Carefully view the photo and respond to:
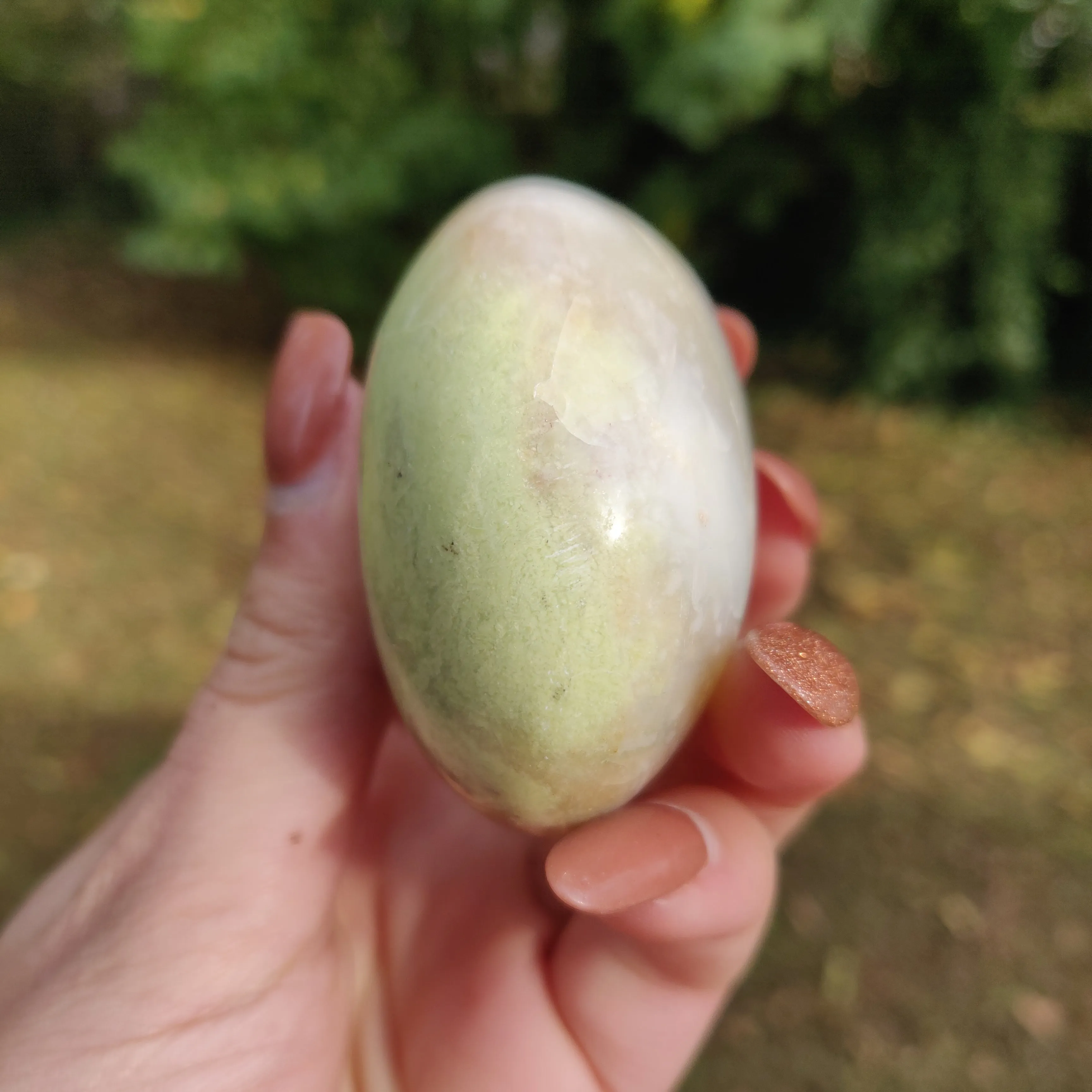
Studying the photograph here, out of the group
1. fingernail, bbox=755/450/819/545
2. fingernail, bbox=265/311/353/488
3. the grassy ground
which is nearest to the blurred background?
the grassy ground

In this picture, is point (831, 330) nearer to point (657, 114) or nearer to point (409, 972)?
point (657, 114)

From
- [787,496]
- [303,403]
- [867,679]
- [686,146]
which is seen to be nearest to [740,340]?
[787,496]

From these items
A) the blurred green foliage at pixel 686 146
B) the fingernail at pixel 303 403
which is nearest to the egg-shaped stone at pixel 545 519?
the fingernail at pixel 303 403

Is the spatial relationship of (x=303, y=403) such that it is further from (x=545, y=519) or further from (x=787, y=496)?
(x=787, y=496)

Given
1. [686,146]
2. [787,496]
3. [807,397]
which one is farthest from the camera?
[807,397]

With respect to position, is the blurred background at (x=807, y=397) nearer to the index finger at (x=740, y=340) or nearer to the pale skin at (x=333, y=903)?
the pale skin at (x=333, y=903)

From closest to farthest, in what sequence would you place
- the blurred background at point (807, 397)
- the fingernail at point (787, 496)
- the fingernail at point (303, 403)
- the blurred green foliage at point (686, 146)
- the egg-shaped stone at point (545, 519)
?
1. the egg-shaped stone at point (545, 519)
2. the fingernail at point (303, 403)
3. the fingernail at point (787, 496)
4. the blurred background at point (807, 397)
5. the blurred green foliage at point (686, 146)

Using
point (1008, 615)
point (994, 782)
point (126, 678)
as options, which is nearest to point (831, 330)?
point (1008, 615)
